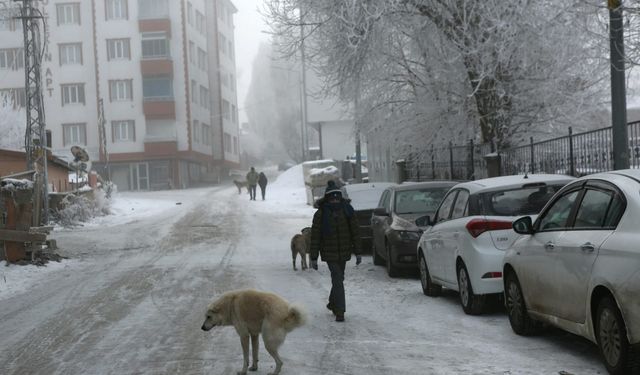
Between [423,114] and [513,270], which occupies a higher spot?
[423,114]

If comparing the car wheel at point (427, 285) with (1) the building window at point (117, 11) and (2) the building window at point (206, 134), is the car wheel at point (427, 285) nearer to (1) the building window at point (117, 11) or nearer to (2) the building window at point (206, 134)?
(1) the building window at point (117, 11)

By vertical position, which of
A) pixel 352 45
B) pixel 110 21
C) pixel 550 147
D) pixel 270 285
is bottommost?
pixel 270 285

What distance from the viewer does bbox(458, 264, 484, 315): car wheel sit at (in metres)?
8.73

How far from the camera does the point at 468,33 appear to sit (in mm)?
16375

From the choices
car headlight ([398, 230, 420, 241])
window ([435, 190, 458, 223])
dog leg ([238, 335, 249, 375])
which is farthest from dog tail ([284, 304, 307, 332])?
car headlight ([398, 230, 420, 241])

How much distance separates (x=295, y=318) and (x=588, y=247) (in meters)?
2.41

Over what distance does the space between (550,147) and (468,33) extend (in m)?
3.49

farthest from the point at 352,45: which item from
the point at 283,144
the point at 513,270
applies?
the point at 283,144

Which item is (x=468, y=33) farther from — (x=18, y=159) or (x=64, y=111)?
(x=64, y=111)

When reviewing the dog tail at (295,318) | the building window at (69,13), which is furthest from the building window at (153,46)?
the dog tail at (295,318)

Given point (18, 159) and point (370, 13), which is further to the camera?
point (18, 159)

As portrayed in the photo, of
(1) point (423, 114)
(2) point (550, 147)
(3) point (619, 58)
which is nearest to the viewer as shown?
(3) point (619, 58)

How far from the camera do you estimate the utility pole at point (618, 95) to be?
9.73 m

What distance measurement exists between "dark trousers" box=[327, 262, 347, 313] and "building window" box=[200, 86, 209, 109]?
62123 mm
